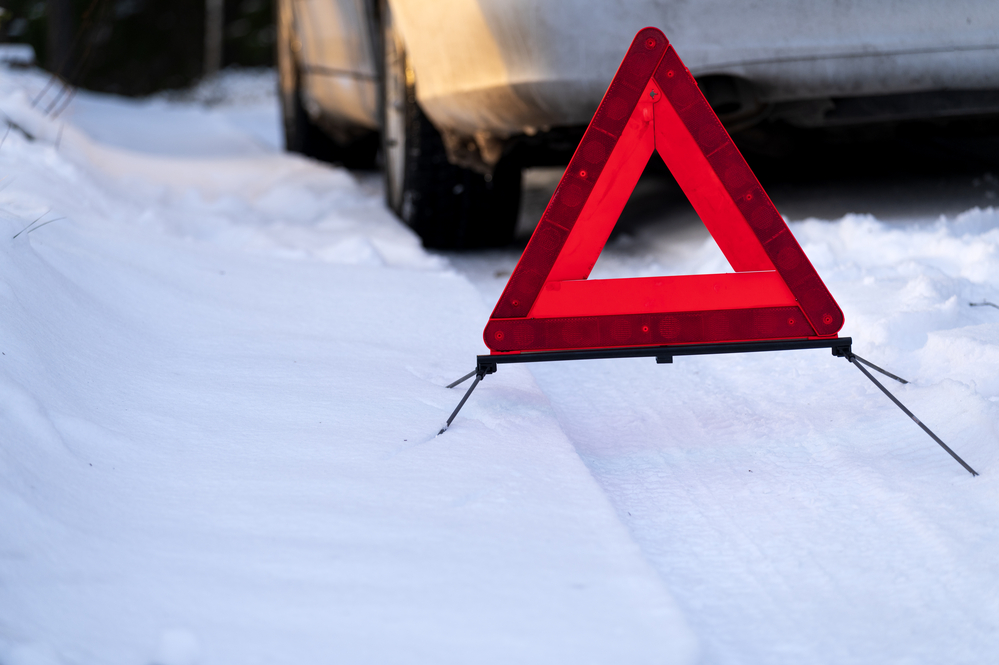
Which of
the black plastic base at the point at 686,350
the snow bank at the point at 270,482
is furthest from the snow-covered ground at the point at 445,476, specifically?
the black plastic base at the point at 686,350

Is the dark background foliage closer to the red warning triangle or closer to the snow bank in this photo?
the snow bank

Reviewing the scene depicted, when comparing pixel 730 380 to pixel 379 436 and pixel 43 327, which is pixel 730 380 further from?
pixel 43 327

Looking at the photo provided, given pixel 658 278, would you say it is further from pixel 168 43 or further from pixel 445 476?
pixel 168 43

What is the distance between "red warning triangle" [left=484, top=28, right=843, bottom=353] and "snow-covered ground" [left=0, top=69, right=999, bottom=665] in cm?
26

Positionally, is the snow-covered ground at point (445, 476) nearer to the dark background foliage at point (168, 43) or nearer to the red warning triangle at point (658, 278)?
the red warning triangle at point (658, 278)

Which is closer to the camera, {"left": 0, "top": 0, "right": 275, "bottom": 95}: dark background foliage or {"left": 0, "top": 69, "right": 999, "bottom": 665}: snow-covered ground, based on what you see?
{"left": 0, "top": 69, "right": 999, "bottom": 665}: snow-covered ground

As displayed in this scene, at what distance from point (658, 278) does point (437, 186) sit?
213 centimetres

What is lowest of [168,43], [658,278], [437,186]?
[168,43]

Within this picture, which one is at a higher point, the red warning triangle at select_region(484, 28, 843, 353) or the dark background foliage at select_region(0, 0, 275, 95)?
the red warning triangle at select_region(484, 28, 843, 353)

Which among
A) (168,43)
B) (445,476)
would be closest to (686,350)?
(445,476)

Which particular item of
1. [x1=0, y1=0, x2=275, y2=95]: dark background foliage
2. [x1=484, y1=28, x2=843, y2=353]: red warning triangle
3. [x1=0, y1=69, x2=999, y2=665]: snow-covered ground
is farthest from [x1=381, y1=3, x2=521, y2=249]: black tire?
[x1=0, y1=0, x2=275, y2=95]: dark background foliage

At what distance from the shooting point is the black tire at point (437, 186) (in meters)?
3.81

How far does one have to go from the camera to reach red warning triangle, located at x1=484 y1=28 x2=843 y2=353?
5.96ft

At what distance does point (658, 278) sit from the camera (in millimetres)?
1847
